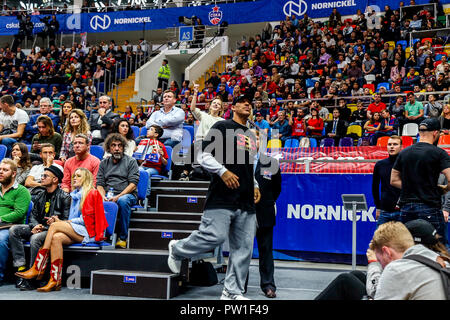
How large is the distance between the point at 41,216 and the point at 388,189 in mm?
3692

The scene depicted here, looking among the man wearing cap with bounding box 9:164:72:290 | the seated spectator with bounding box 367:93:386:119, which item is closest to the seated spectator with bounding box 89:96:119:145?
the man wearing cap with bounding box 9:164:72:290

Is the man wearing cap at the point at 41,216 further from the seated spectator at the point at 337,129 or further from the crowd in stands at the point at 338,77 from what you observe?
the seated spectator at the point at 337,129

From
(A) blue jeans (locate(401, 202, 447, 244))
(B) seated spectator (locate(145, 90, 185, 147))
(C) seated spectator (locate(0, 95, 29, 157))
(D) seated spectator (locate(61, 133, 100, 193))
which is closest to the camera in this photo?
(A) blue jeans (locate(401, 202, 447, 244))

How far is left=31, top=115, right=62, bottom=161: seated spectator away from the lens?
690 cm

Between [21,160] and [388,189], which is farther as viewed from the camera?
[21,160]

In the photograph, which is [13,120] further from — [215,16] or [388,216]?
[215,16]

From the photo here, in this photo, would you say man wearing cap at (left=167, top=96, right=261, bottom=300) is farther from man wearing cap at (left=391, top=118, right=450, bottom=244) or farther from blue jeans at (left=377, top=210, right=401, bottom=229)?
blue jeans at (left=377, top=210, right=401, bottom=229)

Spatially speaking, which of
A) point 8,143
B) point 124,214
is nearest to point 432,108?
point 124,214

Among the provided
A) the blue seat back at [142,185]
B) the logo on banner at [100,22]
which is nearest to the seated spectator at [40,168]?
the blue seat back at [142,185]

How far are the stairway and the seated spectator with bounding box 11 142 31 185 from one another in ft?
5.46

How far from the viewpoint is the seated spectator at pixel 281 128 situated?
31.6ft

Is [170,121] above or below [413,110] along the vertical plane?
below

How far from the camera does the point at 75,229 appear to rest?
191 inches
